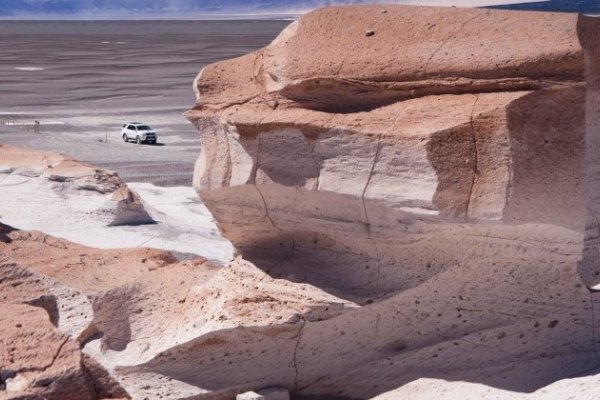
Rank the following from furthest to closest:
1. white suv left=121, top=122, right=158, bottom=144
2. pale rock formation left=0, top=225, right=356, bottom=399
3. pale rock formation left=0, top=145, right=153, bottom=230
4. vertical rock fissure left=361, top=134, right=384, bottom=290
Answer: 1. white suv left=121, top=122, right=158, bottom=144
2. pale rock formation left=0, top=145, right=153, bottom=230
3. pale rock formation left=0, top=225, right=356, bottom=399
4. vertical rock fissure left=361, top=134, right=384, bottom=290

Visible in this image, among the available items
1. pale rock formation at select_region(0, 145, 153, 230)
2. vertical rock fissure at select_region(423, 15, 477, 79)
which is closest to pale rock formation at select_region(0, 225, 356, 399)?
vertical rock fissure at select_region(423, 15, 477, 79)

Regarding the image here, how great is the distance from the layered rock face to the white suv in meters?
16.1

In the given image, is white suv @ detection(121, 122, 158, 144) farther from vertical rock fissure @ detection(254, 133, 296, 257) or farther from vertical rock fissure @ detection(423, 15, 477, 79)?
vertical rock fissure @ detection(423, 15, 477, 79)

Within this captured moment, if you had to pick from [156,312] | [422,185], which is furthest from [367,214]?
[156,312]

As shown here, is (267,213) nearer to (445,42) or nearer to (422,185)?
(422,185)

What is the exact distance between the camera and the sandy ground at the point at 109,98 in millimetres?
20578

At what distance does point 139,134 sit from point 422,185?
686 inches

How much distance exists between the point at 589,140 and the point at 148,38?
7550 centimetres

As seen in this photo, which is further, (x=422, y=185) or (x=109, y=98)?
(x=109, y=98)

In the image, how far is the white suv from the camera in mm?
22656

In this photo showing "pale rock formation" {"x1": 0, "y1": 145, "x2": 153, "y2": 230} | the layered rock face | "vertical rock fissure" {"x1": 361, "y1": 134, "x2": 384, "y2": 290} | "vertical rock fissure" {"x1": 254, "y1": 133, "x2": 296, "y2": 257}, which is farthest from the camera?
"pale rock formation" {"x1": 0, "y1": 145, "x2": 153, "y2": 230}

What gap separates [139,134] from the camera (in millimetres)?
22688

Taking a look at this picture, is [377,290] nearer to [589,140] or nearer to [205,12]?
[589,140]

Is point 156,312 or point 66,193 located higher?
point 156,312
